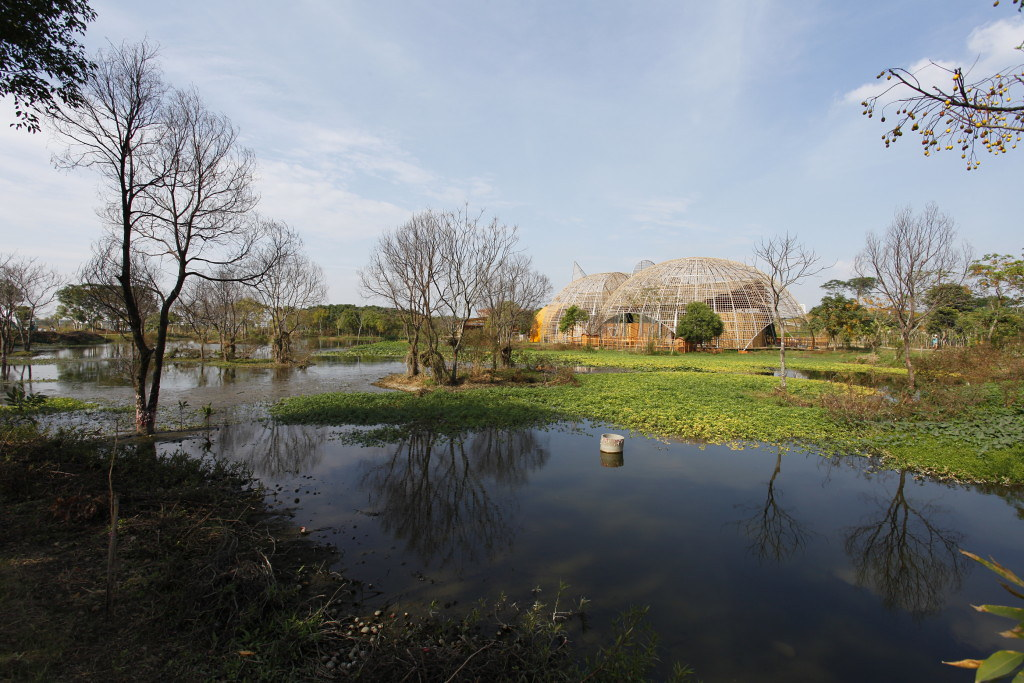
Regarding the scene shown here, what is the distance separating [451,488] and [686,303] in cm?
3804

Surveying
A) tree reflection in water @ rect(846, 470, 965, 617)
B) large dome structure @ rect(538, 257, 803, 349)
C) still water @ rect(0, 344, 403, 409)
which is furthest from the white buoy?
large dome structure @ rect(538, 257, 803, 349)

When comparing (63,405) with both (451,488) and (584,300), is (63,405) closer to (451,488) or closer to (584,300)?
(451,488)

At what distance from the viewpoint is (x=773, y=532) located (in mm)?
6621

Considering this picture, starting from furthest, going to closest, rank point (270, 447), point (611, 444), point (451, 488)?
1. point (270, 447)
2. point (611, 444)
3. point (451, 488)

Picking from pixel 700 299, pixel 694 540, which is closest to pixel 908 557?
pixel 694 540

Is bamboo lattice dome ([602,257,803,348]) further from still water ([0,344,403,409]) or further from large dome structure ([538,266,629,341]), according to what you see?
still water ([0,344,403,409])

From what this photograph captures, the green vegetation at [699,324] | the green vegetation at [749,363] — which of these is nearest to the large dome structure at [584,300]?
the green vegetation at [699,324]

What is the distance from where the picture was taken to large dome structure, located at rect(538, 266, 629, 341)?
1967 inches

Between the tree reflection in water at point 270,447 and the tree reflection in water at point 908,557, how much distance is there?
8.88 m

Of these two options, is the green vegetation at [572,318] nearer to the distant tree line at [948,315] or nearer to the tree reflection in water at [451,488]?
the distant tree line at [948,315]

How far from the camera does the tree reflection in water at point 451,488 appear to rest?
244 inches

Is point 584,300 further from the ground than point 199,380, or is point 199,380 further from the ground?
point 584,300

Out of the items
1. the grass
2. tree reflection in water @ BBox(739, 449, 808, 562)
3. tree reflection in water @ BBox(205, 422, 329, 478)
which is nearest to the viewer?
tree reflection in water @ BBox(739, 449, 808, 562)

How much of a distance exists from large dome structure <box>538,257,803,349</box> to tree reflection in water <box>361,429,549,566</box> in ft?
103
